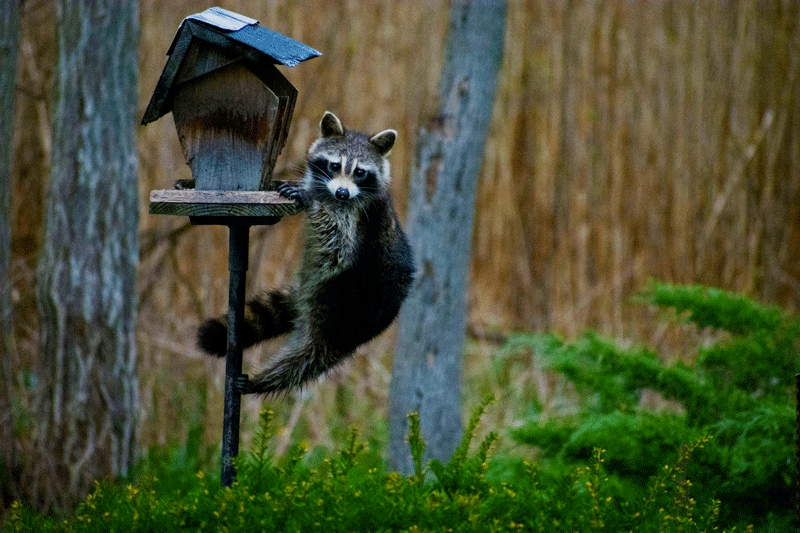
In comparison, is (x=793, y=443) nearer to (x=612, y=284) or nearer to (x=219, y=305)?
(x=612, y=284)

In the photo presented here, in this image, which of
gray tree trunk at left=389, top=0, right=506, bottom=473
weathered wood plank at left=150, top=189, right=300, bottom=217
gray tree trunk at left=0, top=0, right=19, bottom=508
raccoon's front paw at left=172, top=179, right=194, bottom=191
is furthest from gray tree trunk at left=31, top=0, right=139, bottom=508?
weathered wood plank at left=150, top=189, right=300, bottom=217

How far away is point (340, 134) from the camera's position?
3.24 meters

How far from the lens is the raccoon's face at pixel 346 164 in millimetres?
2945

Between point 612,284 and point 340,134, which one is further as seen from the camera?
point 612,284

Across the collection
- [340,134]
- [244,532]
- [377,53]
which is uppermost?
[377,53]

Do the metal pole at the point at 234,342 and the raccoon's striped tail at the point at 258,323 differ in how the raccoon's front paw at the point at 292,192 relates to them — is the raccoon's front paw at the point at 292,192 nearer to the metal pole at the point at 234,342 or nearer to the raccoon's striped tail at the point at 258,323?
the metal pole at the point at 234,342

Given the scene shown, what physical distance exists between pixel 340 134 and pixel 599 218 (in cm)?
503

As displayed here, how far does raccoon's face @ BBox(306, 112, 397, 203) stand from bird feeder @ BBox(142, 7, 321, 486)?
174 mm

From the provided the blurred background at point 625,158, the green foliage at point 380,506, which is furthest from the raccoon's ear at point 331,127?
the blurred background at point 625,158

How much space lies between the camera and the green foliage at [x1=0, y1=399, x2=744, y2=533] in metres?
2.52

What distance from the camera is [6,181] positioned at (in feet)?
15.0

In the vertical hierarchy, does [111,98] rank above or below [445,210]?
above

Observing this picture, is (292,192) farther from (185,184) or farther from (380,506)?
(380,506)

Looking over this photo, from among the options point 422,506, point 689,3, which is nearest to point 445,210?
point 422,506
